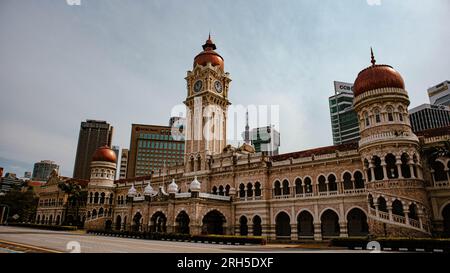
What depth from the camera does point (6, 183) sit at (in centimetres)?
10725

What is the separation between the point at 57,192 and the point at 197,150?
36526 millimetres

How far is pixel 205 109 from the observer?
135ft

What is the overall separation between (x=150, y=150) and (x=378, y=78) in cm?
10249

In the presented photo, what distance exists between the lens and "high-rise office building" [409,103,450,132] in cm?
9131

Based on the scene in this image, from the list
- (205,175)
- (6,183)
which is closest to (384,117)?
(205,175)

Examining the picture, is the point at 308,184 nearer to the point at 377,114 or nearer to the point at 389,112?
the point at 377,114

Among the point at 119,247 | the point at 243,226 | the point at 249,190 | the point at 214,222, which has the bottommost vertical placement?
the point at 119,247

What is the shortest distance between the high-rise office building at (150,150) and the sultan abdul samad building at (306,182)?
64286 millimetres

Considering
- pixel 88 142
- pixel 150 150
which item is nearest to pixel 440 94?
pixel 150 150

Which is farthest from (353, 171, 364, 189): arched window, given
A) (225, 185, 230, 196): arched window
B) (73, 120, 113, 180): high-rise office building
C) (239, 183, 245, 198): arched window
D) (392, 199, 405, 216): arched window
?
(73, 120, 113, 180): high-rise office building

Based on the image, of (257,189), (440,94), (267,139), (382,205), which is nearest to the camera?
(382,205)

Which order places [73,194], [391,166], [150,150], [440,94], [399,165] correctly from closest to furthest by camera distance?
[399,165]
[391,166]
[73,194]
[440,94]
[150,150]

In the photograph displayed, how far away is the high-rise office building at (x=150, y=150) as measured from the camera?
4540 inches
